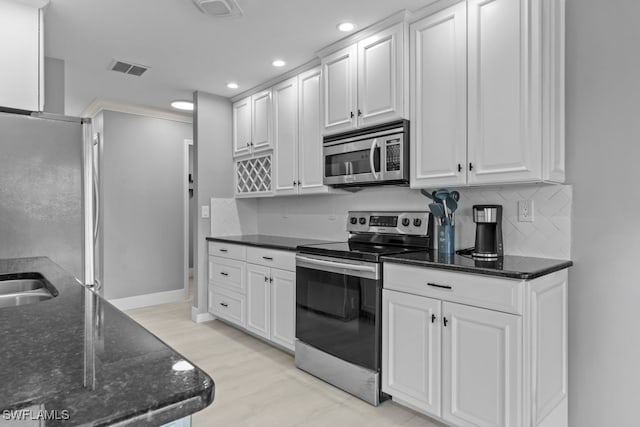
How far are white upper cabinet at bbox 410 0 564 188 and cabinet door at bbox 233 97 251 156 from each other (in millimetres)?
2057

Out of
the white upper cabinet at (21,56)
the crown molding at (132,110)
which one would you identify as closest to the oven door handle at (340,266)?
the white upper cabinet at (21,56)

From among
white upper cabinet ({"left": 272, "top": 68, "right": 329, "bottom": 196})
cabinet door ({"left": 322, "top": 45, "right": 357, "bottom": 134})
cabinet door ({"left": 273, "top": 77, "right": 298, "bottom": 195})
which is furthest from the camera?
cabinet door ({"left": 273, "top": 77, "right": 298, "bottom": 195})

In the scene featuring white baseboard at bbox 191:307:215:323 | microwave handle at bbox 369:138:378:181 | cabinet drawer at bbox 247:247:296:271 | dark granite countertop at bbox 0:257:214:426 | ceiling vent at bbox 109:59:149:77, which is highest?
ceiling vent at bbox 109:59:149:77

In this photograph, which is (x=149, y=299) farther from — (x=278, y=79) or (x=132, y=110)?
(x=278, y=79)

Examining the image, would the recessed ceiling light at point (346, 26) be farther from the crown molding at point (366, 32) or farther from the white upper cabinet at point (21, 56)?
the white upper cabinet at point (21, 56)

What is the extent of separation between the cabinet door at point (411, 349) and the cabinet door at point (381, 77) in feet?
3.88

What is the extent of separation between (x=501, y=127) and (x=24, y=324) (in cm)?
214

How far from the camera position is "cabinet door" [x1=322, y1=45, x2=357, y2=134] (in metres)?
2.80

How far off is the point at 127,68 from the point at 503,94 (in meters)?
3.08

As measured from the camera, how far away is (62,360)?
699 millimetres

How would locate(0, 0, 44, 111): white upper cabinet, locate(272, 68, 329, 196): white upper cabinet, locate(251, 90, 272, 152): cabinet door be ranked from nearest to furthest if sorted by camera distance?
locate(0, 0, 44, 111): white upper cabinet
locate(272, 68, 329, 196): white upper cabinet
locate(251, 90, 272, 152): cabinet door

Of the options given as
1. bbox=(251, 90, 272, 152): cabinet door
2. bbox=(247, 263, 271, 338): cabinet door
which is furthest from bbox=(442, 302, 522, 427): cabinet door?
bbox=(251, 90, 272, 152): cabinet door

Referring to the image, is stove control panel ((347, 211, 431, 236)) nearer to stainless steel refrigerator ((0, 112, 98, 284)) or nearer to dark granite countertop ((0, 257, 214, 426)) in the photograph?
stainless steel refrigerator ((0, 112, 98, 284))

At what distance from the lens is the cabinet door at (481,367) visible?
1748mm
